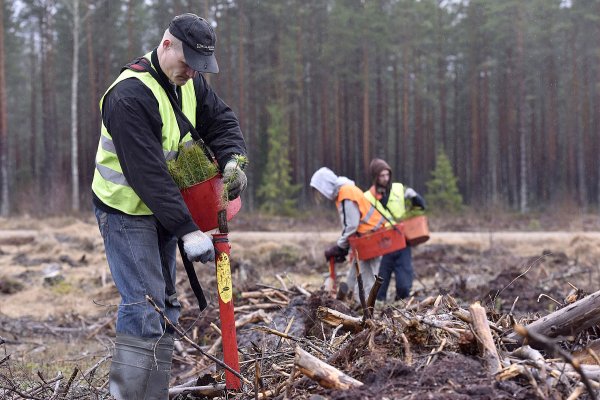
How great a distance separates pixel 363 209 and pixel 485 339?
17.6ft

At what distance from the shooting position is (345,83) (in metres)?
42.5

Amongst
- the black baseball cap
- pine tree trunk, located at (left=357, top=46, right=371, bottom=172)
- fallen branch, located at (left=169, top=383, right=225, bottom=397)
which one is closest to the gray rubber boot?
fallen branch, located at (left=169, top=383, right=225, bottom=397)

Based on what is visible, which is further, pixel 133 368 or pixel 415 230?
pixel 415 230

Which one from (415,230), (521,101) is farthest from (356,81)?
(415,230)

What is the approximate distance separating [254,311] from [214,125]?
3.11 meters

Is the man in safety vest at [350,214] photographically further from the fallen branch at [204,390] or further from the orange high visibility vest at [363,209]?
the fallen branch at [204,390]

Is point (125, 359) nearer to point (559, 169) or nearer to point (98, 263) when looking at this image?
point (98, 263)

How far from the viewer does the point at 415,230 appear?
880 centimetres

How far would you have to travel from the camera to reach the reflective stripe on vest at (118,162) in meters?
3.83

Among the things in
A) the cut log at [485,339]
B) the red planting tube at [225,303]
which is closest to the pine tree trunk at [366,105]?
the red planting tube at [225,303]

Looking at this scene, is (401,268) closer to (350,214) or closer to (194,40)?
(350,214)

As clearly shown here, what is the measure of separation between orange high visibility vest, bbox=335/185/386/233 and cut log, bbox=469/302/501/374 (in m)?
5.13

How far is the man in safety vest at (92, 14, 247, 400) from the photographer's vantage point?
3682mm

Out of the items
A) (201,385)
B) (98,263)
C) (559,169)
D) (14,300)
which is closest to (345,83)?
(559,169)
